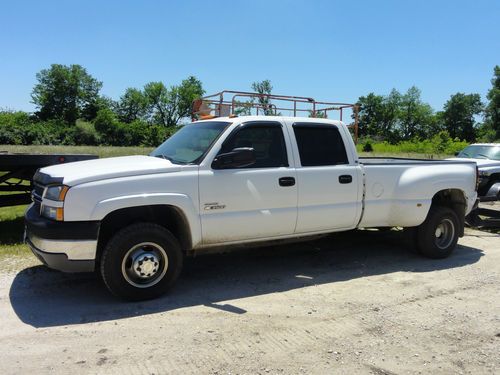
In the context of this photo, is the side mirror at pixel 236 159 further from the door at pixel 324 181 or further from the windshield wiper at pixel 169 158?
the door at pixel 324 181

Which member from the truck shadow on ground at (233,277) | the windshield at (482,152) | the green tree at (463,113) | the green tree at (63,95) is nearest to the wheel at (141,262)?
the truck shadow on ground at (233,277)

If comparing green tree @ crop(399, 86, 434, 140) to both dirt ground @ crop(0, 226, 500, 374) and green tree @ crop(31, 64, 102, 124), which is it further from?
dirt ground @ crop(0, 226, 500, 374)

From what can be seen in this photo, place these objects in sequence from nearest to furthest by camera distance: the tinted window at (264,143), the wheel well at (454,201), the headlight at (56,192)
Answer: the headlight at (56,192) < the tinted window at (264,143) < the wheel well at (454,201)

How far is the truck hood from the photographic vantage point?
4305 millimetres

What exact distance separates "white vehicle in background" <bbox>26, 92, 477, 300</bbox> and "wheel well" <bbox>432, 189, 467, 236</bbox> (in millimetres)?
323

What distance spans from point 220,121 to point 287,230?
60.4 inches

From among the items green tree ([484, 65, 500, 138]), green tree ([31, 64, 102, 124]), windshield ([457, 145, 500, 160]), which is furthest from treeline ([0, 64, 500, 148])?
windshield ([457, 145, 500, 160])

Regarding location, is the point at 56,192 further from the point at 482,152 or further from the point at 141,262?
the point at 482,152

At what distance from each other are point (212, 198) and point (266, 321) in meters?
1.41

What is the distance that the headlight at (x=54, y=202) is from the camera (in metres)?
4.20

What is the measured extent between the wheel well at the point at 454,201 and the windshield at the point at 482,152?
6.34 m

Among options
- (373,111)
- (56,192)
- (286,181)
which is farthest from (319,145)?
(373,111)

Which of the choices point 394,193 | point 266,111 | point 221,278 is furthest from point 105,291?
point 266,111

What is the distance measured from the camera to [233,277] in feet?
18.2
